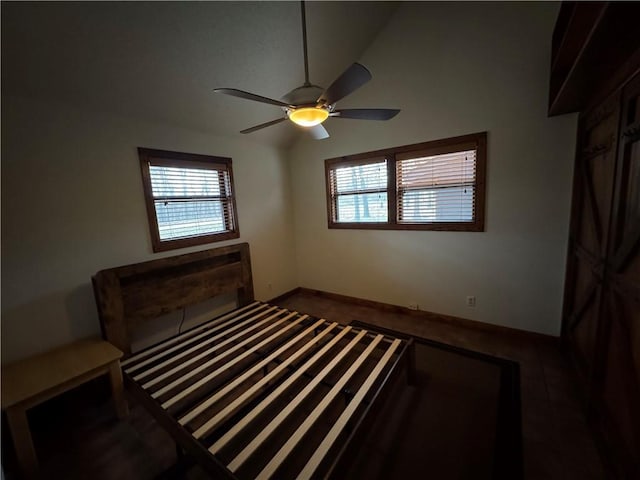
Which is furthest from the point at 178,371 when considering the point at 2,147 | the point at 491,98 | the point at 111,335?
the point at 491,98

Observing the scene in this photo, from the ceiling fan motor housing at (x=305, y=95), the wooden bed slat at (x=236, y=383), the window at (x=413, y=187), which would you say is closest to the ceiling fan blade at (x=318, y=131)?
the ceiling fan motor housing at (x=305, y=95)

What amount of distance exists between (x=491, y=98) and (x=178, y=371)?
11.9 ft

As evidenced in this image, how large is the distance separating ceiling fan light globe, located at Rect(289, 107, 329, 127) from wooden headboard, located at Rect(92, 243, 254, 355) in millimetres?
1902

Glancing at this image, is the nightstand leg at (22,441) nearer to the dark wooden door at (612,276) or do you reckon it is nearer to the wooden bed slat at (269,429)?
the wooden bed slat at (269,429)

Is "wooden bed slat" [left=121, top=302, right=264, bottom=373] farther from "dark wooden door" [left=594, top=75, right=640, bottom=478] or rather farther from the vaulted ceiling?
"dark wooden door" [left=594, top=75, right=640, bottom=478]

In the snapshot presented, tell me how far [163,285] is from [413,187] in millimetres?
2944

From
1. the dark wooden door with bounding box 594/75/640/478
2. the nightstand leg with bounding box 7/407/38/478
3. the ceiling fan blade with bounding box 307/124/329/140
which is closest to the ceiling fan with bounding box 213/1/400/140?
the ceiling fan blade with bounding box 307/124/329/140

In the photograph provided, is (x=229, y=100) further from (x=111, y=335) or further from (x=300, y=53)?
(x=111, y=335)

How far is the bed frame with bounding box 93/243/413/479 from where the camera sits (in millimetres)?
A: 1377

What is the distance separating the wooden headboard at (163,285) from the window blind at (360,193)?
1452 mm

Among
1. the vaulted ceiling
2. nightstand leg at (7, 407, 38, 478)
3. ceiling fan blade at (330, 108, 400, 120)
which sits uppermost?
the vaulted ceiling

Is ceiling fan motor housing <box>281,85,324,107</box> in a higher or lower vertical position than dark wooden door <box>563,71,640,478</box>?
higher

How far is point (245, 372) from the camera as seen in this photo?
1908 millimetres

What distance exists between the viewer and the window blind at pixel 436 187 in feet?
9.14
